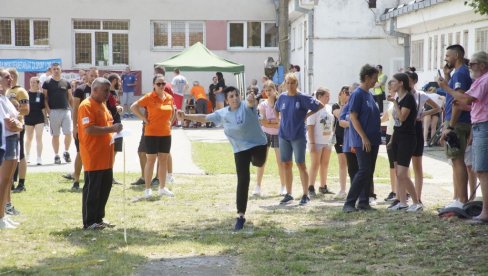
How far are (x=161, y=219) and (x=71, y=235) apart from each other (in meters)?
1.56

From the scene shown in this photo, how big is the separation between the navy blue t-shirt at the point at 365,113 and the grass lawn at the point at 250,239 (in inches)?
36.5

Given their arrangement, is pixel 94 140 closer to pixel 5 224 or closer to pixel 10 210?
pixel 5 224

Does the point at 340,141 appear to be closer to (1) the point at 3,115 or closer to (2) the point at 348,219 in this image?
(2) the point at 348,219

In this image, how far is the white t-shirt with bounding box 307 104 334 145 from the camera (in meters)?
13.5

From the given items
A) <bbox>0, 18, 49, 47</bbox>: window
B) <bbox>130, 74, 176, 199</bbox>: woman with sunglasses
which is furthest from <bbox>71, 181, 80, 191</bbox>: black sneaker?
<bbox>0, 18, 49, 47</bbox>: window

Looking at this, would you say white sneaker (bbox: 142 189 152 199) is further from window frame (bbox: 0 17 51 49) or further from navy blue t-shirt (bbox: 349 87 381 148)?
window frame (bbox: 0 17 51 49)

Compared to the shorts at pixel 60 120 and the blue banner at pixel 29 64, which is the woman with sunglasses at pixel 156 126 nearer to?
the shorts at pixel 60 120

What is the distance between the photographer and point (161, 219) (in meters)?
11.2

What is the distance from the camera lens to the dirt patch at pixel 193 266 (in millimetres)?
7824

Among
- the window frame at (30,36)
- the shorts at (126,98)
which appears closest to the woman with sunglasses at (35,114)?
the shorts at (126,98)

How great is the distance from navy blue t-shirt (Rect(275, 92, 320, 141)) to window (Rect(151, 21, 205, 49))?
1150 inches

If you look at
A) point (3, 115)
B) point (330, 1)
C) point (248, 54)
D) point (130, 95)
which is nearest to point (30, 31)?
point (130, 95)

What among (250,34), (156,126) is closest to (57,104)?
(156,126)

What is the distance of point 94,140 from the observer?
Result: 10.1m
